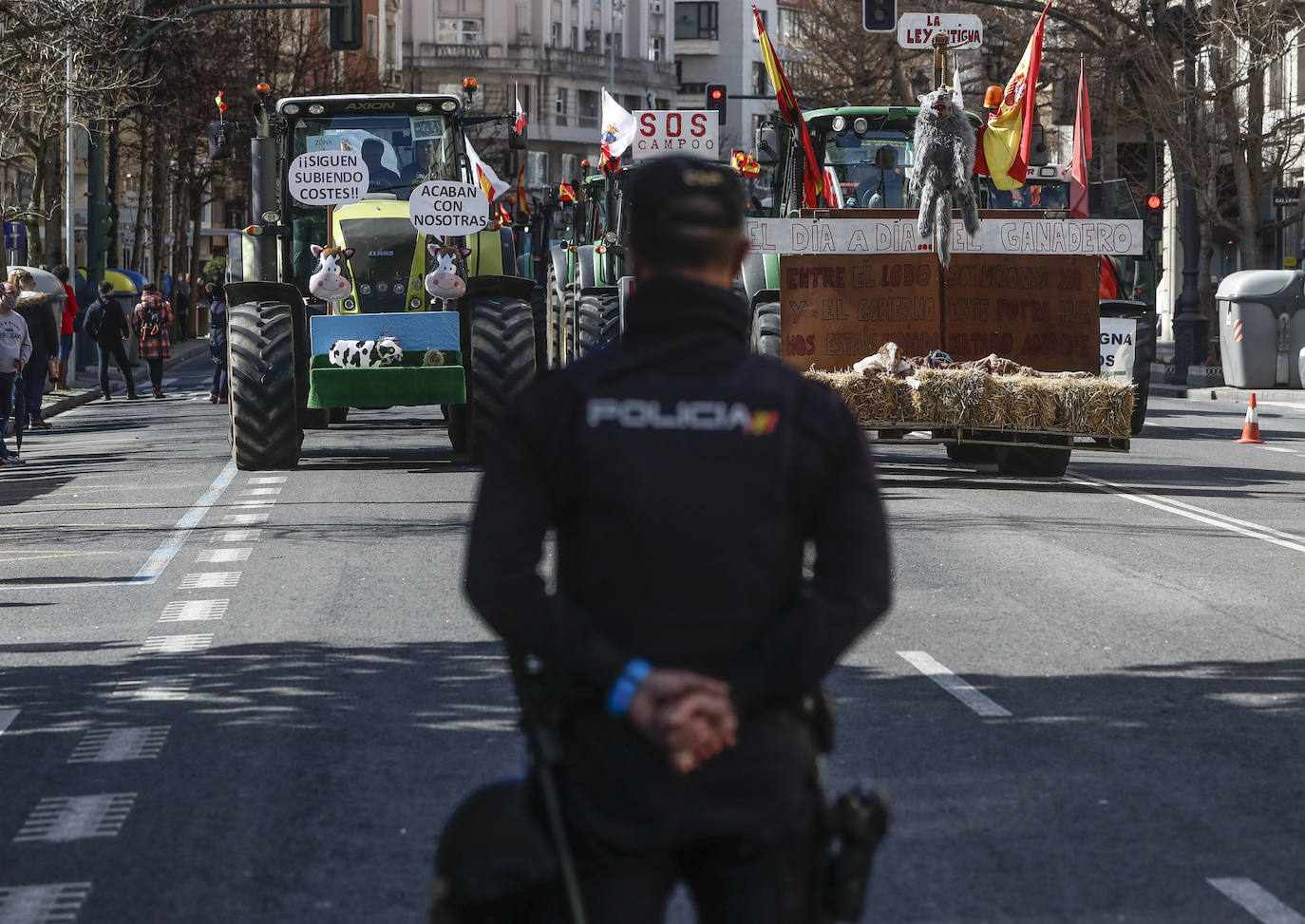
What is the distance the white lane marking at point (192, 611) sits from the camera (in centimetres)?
1019

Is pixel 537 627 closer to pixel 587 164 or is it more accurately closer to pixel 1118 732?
pixel 1118 732

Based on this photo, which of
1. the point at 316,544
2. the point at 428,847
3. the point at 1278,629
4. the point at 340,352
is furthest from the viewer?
the point at 340,352

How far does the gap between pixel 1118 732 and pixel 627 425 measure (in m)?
4.69

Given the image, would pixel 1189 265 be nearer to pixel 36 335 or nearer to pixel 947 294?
pixel 947 294

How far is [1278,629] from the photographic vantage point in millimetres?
9859

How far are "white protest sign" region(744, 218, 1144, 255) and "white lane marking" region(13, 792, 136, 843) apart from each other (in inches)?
467

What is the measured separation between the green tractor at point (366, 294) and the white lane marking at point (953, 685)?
8.81 m

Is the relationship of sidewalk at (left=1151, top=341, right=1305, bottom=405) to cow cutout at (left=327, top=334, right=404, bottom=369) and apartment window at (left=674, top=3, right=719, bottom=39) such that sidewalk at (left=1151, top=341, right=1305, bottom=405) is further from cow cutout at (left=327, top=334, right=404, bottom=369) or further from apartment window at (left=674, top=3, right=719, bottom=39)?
apartment window at (left=674, top=3, right=719, bottom=39)

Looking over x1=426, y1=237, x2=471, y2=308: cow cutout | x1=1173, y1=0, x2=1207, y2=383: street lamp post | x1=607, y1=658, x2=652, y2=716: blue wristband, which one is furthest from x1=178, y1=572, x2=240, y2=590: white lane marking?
x1=1173, y1=0, x2=1207, y2=383: street lamp post

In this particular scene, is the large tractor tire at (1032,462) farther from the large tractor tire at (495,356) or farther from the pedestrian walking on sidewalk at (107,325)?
the pedestrian walking on sidewalk at (107,325)

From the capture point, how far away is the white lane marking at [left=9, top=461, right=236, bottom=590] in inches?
457

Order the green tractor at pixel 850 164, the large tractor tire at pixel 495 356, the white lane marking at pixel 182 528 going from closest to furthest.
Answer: the white lane marking at pixel 182 528, the large tractor tire at pixel 495 356, the green tractor at pixel 850 164

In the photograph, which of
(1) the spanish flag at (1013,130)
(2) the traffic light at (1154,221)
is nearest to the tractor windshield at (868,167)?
(1) the spanish flag at (1013,130)

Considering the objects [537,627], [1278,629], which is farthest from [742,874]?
[1278,629]
